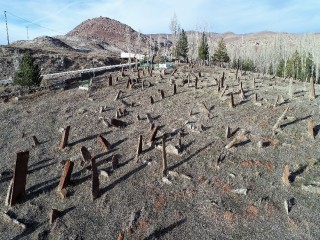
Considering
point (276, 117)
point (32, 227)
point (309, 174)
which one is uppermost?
point (276, 117)

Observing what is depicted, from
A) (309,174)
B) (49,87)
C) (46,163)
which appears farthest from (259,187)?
(49,87)

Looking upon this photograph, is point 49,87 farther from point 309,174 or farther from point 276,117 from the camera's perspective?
point 309,174

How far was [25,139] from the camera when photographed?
15.9 metres

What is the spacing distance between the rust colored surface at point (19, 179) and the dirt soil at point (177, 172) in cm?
27

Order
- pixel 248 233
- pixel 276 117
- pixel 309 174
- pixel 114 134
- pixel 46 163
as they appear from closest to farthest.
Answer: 1. pixel 248 233
2. pixel 309 174
3. pixel 46 163
4. pixel 114 134
5. pixel 276 117

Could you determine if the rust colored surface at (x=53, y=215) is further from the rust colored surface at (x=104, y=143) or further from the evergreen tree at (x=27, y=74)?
the evergreen tree at (x=27, y=74)

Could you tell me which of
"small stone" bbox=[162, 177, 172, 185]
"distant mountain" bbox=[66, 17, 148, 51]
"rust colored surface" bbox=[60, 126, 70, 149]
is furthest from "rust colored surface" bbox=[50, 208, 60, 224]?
"distant mountain" bbox=[66, 17, 148, 51]

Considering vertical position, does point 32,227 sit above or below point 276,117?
below

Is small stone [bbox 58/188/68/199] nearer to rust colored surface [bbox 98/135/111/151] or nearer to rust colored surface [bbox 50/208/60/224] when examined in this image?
rust colored surface [bbox 50/208/60/224]

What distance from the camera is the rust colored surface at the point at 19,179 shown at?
11.0m

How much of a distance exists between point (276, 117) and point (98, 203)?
394 inches

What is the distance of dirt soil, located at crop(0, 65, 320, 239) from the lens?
991 centimetres

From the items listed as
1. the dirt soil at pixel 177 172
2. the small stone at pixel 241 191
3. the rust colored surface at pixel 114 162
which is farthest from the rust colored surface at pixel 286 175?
the rust colored surface at pixel 114 162

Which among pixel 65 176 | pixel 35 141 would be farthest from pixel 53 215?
pixel 35 141
